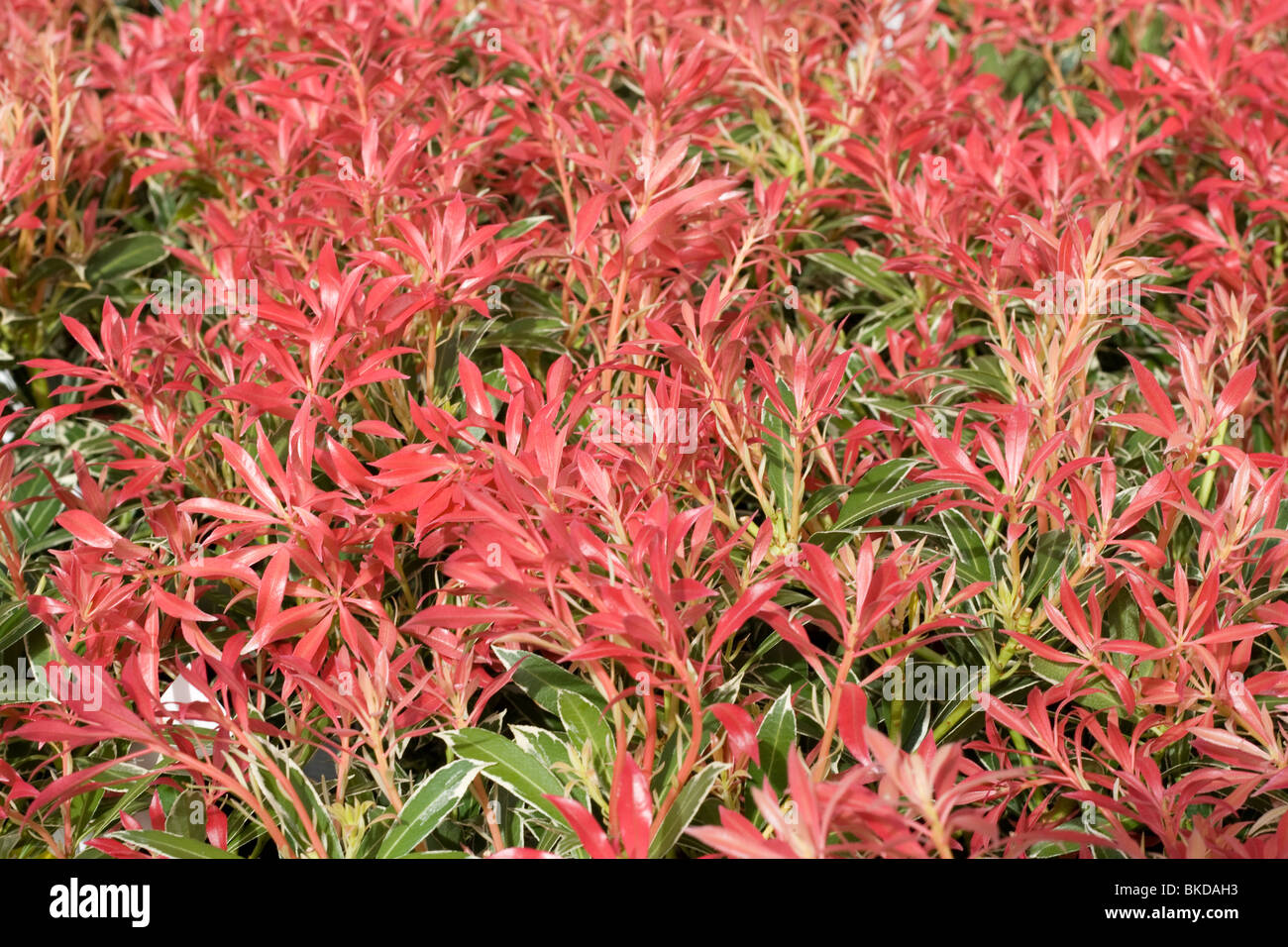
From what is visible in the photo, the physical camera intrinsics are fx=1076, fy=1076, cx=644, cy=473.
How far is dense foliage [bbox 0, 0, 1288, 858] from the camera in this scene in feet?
3.27

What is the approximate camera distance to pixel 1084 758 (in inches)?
45.3

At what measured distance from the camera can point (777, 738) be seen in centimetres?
104

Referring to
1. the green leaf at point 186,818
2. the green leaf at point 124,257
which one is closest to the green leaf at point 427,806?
the green leaf at point 186,818

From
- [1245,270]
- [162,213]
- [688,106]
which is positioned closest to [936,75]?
[688,106]

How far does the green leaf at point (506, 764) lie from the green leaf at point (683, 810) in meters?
0.12

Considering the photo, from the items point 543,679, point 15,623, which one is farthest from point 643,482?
point 15,623

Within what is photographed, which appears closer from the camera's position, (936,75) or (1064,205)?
(1064,205)

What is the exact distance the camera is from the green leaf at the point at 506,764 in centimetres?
103

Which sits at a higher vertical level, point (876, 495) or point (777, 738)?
point (876, 495)

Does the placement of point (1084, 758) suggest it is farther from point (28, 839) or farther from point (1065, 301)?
point (28, 839)

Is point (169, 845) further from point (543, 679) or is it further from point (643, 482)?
point (643, 482)

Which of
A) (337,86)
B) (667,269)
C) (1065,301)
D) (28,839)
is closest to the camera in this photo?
(28,839)

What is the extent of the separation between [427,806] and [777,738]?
1.11 ft
